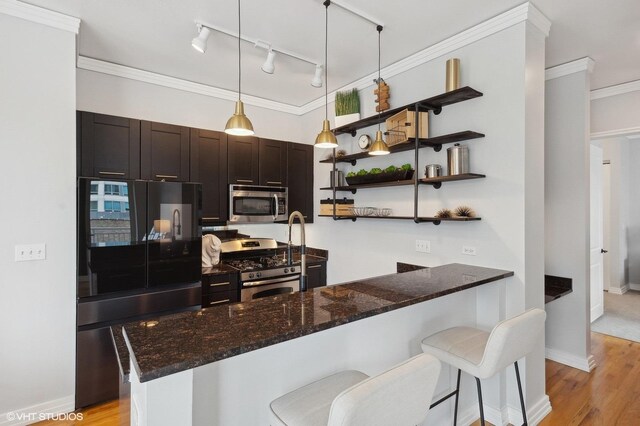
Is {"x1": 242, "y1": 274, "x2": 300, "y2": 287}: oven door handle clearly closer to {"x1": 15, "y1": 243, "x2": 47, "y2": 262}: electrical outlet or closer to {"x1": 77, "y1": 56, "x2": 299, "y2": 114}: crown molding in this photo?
{"x1": 15, "y1": 243, "x2": 47, "y2": 262}: electrical outlet

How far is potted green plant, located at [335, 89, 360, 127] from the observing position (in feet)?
11.4

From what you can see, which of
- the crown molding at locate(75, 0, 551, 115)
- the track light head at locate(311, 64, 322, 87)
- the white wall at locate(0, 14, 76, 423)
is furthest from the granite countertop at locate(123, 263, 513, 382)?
the track light head at locate(311, 64, 322, 87)

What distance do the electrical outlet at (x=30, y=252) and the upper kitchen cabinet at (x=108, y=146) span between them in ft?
2.28

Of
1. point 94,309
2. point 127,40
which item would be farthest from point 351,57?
point 94,309

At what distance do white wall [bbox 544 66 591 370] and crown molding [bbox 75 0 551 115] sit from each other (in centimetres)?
94

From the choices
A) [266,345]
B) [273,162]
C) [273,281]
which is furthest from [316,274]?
[266,345]

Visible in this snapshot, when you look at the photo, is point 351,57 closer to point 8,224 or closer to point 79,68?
point 79,68

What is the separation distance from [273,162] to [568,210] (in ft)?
9.96

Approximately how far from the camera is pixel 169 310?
2855 mm

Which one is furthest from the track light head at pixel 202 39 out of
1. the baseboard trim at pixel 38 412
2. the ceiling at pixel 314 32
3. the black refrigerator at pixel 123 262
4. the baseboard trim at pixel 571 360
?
the baseboard trim at pixel 571 360

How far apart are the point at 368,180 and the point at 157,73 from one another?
7.89ft

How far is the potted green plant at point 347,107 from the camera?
348 cm

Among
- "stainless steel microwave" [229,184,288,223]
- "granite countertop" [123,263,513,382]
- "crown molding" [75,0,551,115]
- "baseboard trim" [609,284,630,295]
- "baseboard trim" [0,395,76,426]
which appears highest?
"crown molding" [75,0,551,115]

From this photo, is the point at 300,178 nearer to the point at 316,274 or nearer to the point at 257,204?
the point at 257,204
